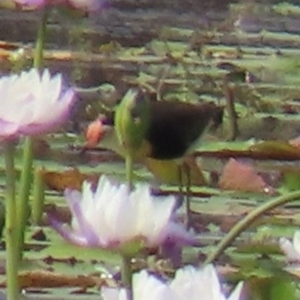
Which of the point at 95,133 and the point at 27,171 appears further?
the point at 95,133

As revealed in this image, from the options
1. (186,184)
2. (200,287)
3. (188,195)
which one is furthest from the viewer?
(186,184)

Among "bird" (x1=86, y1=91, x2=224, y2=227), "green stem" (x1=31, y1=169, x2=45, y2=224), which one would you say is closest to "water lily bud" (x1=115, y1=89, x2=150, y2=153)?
"bird" (x1=86, y1=91, x2=224, y2=227)

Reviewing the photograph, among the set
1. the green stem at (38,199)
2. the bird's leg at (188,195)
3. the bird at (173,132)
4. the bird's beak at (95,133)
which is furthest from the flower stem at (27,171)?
the bird's beak at (95,133)

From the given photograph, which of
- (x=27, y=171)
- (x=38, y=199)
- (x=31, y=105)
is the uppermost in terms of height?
(x=31, y=105)

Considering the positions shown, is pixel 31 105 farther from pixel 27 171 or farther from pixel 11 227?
pixel 27 171

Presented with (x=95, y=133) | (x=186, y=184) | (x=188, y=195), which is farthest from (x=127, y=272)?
(x=95, y=133)

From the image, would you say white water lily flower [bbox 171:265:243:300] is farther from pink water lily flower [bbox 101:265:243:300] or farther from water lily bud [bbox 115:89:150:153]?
water lily bud [bbox 115:89:150:153]

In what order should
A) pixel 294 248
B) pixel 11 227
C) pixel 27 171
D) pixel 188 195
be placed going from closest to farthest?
pixel 294 248 → pixel 11 227 → pixel 27 171 → pixel 188 195

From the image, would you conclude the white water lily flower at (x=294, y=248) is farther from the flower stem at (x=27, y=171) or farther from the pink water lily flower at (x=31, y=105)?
the flower stem at (x=27, y=171)
